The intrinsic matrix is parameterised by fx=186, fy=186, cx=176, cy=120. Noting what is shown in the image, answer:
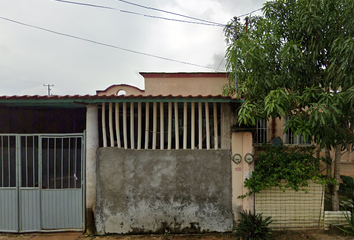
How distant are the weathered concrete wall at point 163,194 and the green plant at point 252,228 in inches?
10.6

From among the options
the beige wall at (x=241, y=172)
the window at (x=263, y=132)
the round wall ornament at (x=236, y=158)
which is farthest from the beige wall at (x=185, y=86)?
the round wall ornament at (x=236, y=158)

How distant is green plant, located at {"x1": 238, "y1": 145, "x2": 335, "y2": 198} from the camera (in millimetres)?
3725

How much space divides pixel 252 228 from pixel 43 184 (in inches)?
177

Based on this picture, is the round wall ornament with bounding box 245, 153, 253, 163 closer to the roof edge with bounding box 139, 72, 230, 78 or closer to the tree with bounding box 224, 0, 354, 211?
the tree with bounding box 224, 0, 354, 211

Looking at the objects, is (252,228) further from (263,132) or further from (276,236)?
(263,132)

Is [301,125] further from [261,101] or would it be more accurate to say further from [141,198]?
[141,198]

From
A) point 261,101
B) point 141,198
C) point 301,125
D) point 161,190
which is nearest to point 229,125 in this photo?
point 261,101

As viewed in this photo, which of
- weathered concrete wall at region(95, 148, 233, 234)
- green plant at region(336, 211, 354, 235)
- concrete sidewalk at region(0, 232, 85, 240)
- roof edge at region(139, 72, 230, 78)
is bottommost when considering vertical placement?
concrete sidewalk at region(0, 232, 85, 240)

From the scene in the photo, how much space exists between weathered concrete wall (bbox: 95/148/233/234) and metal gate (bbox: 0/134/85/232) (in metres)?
0.60

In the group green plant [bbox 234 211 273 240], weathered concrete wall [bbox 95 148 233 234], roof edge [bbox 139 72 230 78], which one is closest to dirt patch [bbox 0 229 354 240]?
weathered concrete wall [bbox 95 148 233 234]

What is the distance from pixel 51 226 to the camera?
13.2ft

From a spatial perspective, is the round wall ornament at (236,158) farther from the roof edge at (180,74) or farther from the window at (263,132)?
the roof edge at (180,74)

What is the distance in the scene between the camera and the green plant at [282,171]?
372 cm

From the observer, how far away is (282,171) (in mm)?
3781
